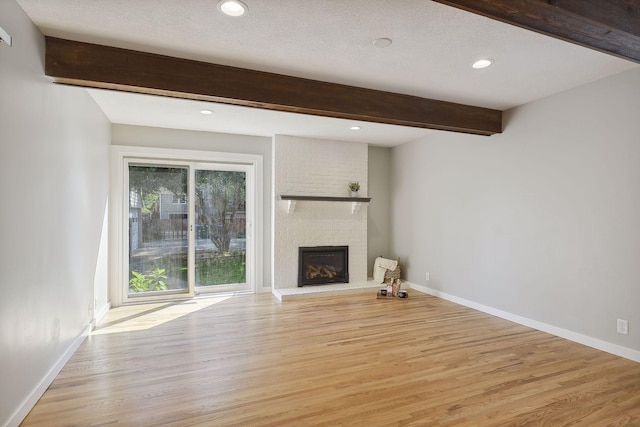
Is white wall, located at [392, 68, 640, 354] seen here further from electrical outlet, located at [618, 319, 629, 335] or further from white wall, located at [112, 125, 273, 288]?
white wall, located at [112, 125, 273, 288]

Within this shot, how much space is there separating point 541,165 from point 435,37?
83.3 inches

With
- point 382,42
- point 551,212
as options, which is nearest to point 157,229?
point 382,42

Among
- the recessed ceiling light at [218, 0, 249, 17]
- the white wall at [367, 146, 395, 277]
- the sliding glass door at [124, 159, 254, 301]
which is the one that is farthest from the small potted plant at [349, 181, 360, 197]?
the recessed ceiling light at [218, 0, 249, 17]

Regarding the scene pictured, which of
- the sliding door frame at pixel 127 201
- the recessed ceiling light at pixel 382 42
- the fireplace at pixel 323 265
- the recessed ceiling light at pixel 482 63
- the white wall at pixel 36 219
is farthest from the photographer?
the fireplace at pixel 323 265

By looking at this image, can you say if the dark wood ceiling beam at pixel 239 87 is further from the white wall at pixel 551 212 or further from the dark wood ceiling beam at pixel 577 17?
Result: the dark wood ceiling beam at pixel 577 17

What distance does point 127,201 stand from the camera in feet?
15.3

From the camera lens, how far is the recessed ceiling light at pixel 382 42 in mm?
2393

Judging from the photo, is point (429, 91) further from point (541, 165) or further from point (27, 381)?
point (27, 381)

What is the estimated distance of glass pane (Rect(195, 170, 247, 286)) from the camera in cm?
508

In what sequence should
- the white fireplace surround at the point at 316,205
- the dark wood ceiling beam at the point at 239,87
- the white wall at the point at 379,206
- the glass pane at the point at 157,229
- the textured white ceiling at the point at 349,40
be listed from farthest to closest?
the white wall at the point at 379,206 → the white fireplace surround at the point at 316,205 → the glass pane at the point at 157,229 → the dark wood ceiling beam at the point at 239,87 → the textured white ceiling at the point at 349,40

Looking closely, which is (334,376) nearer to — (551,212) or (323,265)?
(551,212)

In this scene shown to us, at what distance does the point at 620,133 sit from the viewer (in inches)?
116

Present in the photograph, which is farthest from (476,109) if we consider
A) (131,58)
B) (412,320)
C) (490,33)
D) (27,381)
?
(27,381)

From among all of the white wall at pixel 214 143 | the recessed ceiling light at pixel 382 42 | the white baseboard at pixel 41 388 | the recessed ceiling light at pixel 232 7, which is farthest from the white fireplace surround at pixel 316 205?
the recessed ceiling light at pixel 232 7
